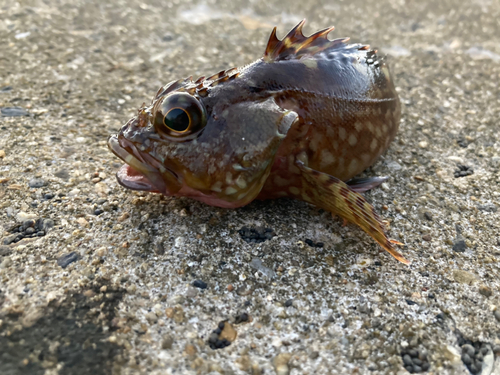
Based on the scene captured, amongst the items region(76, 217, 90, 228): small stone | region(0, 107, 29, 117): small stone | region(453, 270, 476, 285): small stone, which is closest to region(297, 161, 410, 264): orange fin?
region(453, 270, 476, 285): small stone

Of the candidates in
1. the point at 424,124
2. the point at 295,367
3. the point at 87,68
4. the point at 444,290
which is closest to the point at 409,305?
the point at 444,290

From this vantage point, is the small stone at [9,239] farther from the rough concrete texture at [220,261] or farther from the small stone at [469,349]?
the small stone at [469,349]

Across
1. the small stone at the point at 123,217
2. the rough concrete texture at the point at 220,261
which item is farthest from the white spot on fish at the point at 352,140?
the small stone at the point at 123,217

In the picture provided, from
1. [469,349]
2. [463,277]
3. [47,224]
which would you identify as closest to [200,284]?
[47,224]

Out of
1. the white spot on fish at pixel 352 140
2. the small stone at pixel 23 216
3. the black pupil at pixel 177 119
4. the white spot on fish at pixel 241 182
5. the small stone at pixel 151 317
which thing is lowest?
the small stone at pixel 151 317

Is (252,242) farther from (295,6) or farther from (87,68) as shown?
(295,6)

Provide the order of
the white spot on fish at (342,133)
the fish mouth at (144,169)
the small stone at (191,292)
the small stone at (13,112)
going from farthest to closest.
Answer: the small stone at (13,112) → the white spot on fish at (342,133) → the fish mouth at (144,169) → the small stone at (191,292)

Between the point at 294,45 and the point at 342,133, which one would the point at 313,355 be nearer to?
the point at 342,133
